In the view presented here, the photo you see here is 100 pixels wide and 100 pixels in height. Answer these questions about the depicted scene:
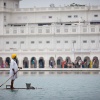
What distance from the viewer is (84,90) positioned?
61.2 m

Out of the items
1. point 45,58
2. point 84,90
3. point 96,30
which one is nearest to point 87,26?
point 96,30

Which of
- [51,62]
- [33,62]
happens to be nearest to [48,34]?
[33,62]

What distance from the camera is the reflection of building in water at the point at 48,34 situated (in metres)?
141

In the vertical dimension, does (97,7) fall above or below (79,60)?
above

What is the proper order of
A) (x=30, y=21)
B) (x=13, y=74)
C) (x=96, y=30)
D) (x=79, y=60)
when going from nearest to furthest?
(x=13, y=74) < (x=79, y=60) < (x=96, y=30) < (x=30, y=21)

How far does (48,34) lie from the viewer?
489ft

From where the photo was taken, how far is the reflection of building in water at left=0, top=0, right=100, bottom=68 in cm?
14062

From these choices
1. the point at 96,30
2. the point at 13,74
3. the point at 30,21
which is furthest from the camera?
the point at 30,21

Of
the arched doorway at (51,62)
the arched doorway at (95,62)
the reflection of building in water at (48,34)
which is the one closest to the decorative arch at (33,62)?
the reflection of building in water at (48,34)

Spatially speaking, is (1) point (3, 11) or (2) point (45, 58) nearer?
(2) point (45, 58)

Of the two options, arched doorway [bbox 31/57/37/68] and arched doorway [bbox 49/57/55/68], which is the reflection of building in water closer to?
arched doorway [bbox 31/57/37/68]

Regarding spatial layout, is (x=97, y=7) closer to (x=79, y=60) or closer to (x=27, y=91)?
(x=79, y=60)

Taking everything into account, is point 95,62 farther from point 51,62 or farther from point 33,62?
point 33,62

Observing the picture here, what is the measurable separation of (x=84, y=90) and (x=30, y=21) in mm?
96753
